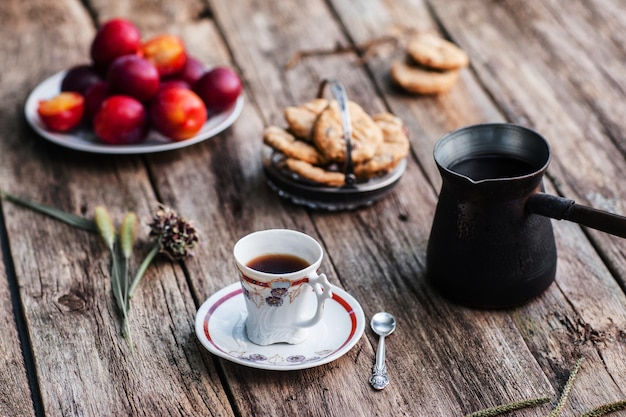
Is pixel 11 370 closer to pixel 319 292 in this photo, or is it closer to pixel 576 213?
pixel 319 292

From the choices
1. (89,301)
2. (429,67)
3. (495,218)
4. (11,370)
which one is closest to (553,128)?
(429,67)

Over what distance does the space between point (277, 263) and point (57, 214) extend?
629mm

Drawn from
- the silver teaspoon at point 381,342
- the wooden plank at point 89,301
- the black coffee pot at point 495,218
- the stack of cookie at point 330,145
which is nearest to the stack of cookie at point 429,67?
the stack of cookie at point 330,145

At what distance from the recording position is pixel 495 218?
54.4 inches

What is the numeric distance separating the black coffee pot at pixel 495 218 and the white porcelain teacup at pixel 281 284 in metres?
0.27

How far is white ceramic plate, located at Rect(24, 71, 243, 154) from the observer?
6.14ft

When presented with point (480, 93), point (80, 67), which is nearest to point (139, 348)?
point (80, 67)

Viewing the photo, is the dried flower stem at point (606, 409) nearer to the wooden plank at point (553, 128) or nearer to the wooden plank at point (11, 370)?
the wooden plank at point (553, 128)

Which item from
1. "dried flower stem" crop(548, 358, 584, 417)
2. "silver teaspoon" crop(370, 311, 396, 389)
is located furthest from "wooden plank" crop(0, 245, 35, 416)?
"dried flower stem" crop(548, 358, 584, 417)

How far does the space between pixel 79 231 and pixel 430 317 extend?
77 cm

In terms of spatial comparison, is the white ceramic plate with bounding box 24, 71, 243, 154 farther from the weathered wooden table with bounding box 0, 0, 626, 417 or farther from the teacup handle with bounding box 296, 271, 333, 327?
the teacup handle with bounding box 296, 271, 333, 327

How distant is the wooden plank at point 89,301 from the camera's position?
1.31m

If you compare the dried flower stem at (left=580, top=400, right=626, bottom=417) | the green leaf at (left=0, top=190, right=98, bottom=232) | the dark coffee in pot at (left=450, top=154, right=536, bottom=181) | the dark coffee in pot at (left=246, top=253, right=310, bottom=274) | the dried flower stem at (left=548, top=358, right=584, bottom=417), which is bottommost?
the green leaf at (left=0, top=190, right=98, bottom=232)

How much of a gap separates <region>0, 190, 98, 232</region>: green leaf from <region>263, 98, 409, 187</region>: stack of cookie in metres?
0.42
